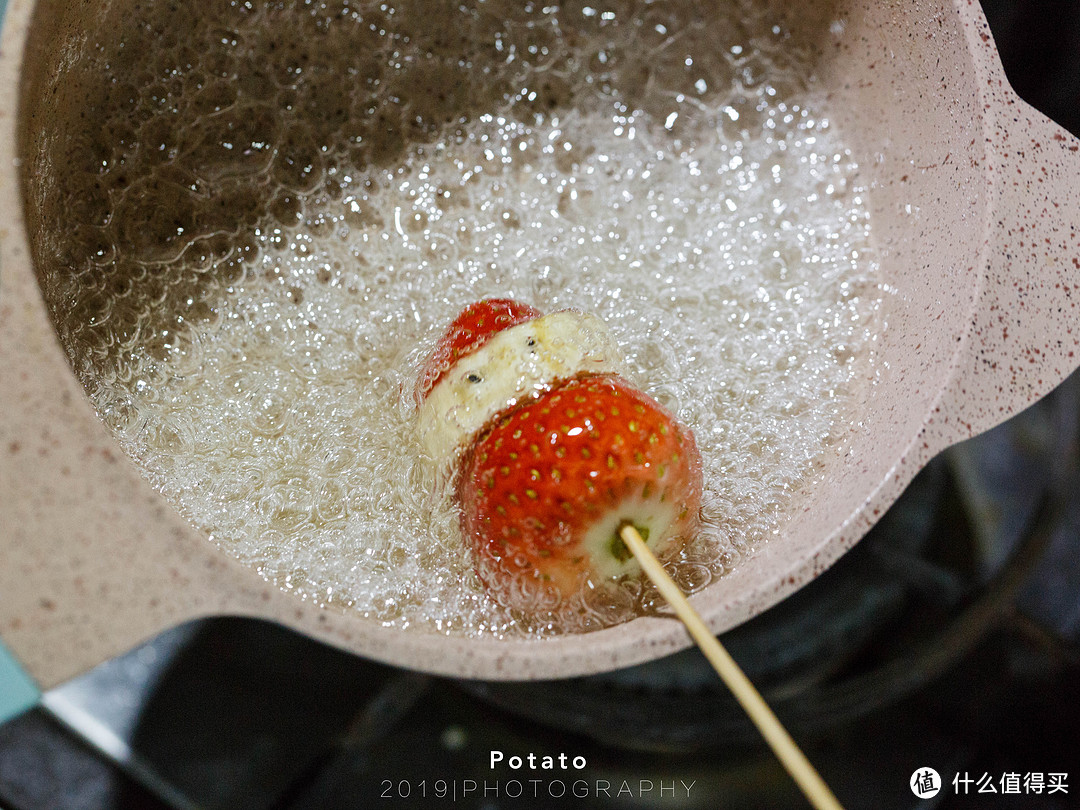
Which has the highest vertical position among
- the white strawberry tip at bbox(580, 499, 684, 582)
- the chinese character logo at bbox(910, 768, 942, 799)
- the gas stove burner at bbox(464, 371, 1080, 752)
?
the white strawberry tip at bbox(580, 499, 684, 582)

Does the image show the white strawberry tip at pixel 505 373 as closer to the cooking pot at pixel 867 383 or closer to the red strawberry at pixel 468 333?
the red strawberry at pixel 468 333

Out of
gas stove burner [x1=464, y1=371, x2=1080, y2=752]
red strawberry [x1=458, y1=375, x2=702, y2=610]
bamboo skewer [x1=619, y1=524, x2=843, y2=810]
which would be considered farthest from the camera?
gas stove burner [x1=464, y1=371, x2=1080, y2=752]

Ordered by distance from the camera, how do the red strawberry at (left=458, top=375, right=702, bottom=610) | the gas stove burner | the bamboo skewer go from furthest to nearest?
the gas stove burner → the red strawberry at (left=458, top=375, right=702, bottom=610) → the bamboo skewer

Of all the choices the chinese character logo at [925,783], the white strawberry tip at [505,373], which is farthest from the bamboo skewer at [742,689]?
the chinese character logo at [925,783]

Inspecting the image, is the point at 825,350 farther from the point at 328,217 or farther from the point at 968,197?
the point at 328,217

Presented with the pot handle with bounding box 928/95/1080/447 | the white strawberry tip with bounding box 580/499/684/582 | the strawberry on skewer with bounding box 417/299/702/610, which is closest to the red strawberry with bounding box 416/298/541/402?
the strawberry on skewer with bounding box 417/299/702/610

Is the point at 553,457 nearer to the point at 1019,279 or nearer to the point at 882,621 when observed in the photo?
the point at 1019,279

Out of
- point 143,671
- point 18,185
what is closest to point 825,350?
point 18,185

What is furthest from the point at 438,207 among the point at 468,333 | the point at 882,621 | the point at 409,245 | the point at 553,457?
the point at 882,621

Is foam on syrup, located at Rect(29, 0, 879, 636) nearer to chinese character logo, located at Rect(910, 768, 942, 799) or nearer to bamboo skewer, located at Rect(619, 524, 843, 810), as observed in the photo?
bamboo skewer, located at Rect(619, 524, 843, 810)
